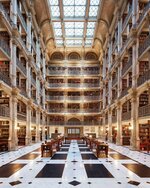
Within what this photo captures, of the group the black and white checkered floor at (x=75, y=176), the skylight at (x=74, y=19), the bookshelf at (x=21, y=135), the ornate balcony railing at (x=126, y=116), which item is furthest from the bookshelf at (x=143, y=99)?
the skylight at (x=74, y=19)

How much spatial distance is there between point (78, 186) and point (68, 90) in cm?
2942

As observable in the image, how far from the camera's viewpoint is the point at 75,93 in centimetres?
3556

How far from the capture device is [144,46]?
14.2 meters

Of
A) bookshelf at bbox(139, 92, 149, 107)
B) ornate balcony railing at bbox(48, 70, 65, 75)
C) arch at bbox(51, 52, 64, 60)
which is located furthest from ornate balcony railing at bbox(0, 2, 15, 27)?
arch at bbox(51, 52, 64, 60)

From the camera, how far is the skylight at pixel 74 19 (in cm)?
2311

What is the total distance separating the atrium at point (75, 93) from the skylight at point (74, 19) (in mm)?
115

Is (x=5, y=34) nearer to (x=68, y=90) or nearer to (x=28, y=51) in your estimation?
(x=28, y=51)

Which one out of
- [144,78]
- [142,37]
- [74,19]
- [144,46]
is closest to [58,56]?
[74,19]

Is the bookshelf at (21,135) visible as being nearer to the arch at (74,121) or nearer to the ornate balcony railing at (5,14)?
the ornate balcony railing at (5,14)

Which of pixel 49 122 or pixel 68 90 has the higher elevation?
pixel 68 90

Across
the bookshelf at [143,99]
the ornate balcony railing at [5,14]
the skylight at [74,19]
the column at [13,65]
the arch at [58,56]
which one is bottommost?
the bookshelf at [143,99]

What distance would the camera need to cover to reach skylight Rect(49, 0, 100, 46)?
23.1 m

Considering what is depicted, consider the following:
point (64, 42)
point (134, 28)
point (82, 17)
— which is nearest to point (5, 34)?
point (134, 28)

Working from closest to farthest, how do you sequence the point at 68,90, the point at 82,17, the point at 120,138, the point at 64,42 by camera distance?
the point at 120,138 → the point at 82,17 → the point at 64,42 → the point at 68,90
